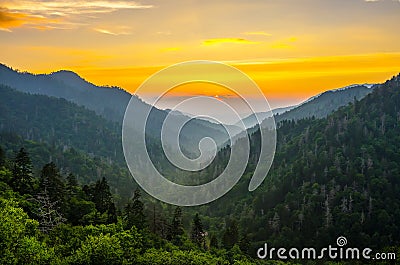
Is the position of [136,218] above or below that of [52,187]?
below

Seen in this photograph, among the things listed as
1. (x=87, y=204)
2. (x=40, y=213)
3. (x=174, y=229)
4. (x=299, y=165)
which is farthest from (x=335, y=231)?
(x=40, y=213)

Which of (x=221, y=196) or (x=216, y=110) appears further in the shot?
(x=221, y=196)

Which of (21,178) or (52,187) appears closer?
(52,187)

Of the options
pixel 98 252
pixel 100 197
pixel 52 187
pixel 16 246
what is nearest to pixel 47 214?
pixel 52 187

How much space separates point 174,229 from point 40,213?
56.1 ft

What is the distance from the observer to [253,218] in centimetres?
11050

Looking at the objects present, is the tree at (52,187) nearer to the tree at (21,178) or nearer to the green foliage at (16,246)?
the tree at (21,178)

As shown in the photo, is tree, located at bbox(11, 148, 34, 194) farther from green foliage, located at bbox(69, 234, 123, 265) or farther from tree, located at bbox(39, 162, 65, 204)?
green foliage, located at bbox(69, 234, 123, 265)

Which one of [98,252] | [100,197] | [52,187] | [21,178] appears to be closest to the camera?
[98,252]

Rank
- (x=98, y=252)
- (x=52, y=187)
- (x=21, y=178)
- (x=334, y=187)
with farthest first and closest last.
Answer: (x=334, y=187) → (x=21, y=178) → (x=52, y=187) → (x=98, y=252)

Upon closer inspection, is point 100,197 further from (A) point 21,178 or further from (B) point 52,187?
(A) point 21,178

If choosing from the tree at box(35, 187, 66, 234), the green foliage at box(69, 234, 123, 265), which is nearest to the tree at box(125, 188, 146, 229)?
the tree at box(35, 187, 66, 234)

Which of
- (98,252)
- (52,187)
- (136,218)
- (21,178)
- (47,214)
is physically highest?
(21,178)

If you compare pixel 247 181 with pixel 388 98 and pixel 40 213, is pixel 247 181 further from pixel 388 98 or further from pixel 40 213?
pixel 40 213
